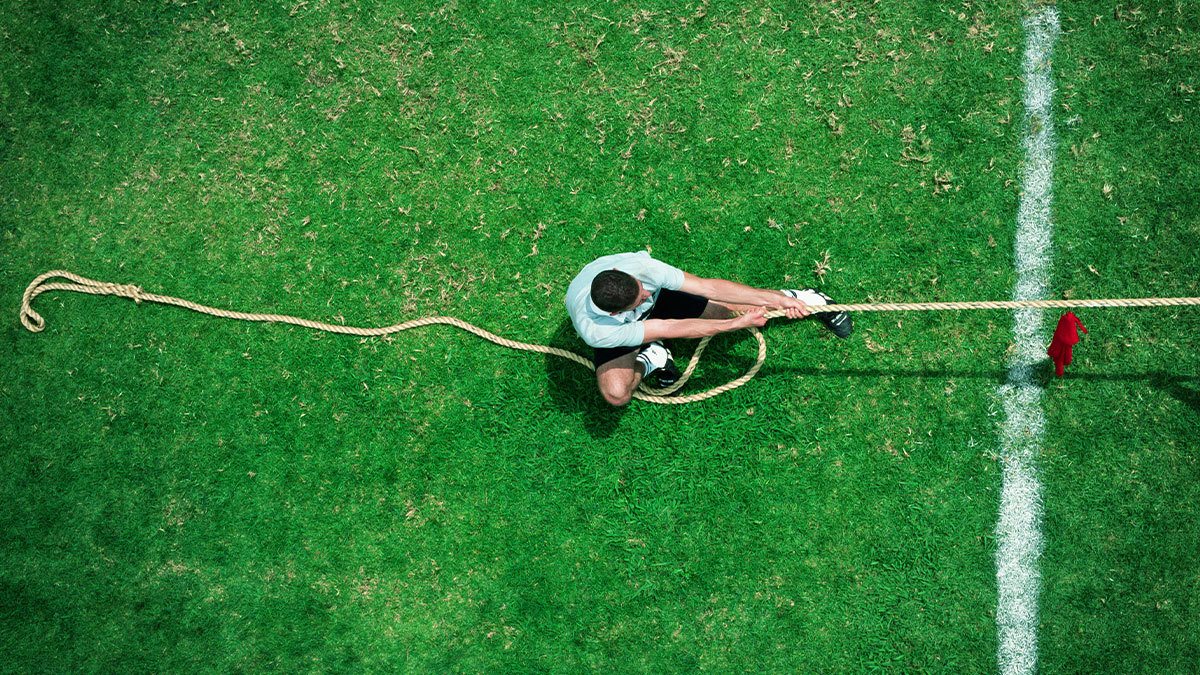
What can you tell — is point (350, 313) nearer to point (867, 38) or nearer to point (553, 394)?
point (553, 394)

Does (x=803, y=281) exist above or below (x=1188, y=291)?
above

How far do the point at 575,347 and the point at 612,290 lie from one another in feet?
4.43

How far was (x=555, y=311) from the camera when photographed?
6.00 metres

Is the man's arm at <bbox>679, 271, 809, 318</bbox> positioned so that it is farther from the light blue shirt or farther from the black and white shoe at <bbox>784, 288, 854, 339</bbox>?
the black and white shoe at <bbox>784, 288, 854, 339</bbox>

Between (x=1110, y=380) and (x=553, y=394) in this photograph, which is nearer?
(x=1110, y=380)

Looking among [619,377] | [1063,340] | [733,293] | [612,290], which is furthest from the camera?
[619,377]

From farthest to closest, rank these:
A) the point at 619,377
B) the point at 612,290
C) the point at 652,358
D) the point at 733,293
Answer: the point at 652,358, the point at 619,377, the point at 733,293, the point at 612,290

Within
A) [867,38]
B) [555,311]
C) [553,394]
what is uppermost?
[867,38]

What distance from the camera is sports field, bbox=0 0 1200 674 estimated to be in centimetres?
556

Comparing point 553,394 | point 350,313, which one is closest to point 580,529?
point 553,394

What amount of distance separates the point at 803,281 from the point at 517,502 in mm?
3117

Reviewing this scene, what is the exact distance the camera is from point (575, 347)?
5.93m

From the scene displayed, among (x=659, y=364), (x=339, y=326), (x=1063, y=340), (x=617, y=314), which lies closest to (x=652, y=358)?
(x=659, y=364)

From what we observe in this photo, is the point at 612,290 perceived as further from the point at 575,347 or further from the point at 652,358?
the point at 575,347
